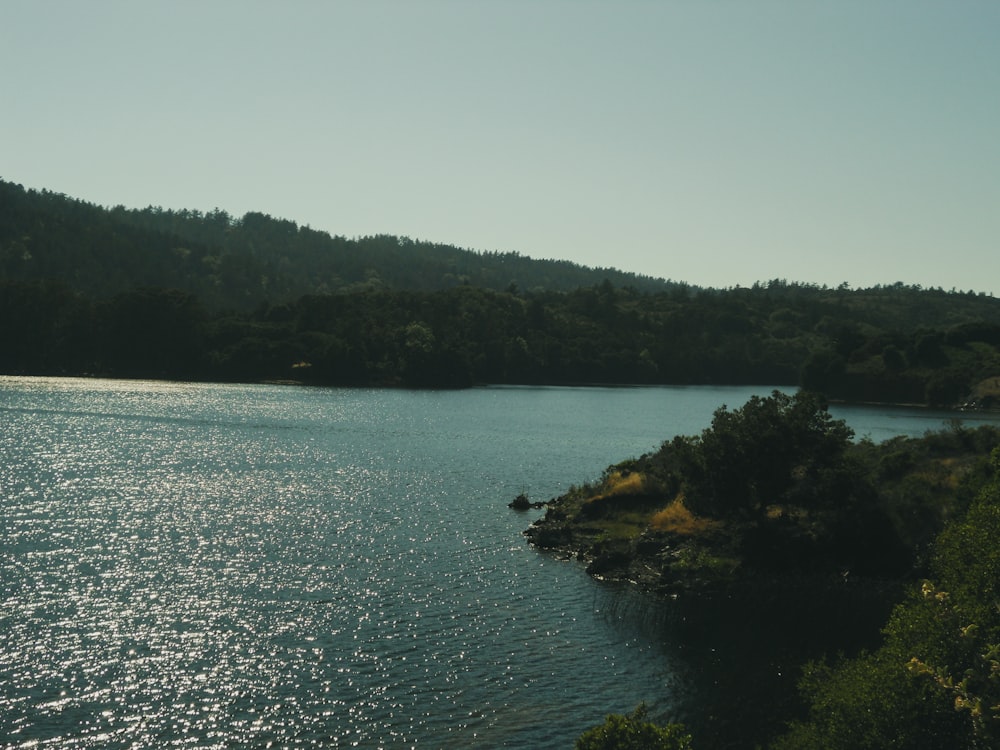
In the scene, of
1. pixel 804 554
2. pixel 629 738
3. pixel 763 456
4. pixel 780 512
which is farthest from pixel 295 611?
pixel 780 512

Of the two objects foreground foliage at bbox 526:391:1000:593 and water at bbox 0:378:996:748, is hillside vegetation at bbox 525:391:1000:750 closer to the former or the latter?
foreground foliage at bbox 526:391:1000:593

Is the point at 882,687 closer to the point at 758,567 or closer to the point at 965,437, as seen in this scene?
the point at 758,567

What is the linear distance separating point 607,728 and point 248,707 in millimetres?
17558

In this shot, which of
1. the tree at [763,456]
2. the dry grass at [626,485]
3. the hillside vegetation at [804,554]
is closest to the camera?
the hillside vegetation at [804,554]

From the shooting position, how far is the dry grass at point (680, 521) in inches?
2534

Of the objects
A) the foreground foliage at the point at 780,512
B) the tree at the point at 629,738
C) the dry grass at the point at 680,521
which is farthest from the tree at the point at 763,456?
the tree at the point at 629,738

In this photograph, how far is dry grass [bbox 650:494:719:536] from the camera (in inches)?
2534

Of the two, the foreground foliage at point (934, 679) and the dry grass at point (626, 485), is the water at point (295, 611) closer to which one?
the dry grass at point (626, 485)

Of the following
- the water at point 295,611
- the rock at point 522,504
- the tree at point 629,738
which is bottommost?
the water at point 295,611

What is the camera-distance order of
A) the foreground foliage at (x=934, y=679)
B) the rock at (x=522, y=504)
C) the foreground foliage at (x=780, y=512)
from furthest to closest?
the rock at (x=522, y=504) < the foreground foliage at (x=780, y=512) < the foreground foliage at (x=934, y=679)

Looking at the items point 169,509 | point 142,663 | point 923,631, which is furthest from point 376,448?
point 923,631

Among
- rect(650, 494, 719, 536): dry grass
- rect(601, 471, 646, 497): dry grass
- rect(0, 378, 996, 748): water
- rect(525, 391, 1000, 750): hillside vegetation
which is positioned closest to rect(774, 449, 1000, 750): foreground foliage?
rect(525, 391, 1000, 750): hillside vegetation

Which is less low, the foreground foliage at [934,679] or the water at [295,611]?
the foreground foliage at [934,679]

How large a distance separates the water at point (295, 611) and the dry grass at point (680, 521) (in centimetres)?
797
